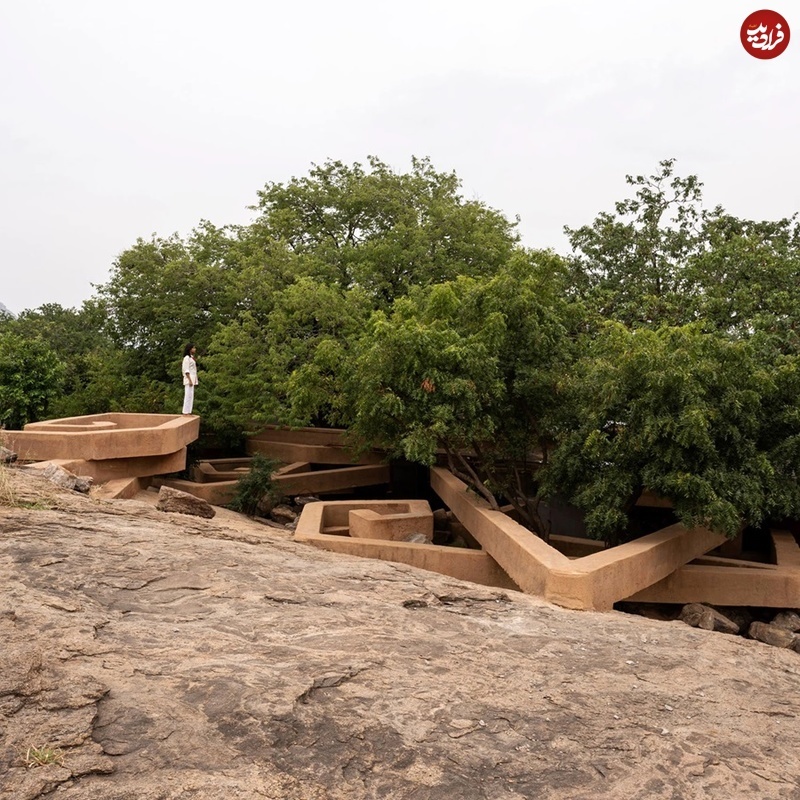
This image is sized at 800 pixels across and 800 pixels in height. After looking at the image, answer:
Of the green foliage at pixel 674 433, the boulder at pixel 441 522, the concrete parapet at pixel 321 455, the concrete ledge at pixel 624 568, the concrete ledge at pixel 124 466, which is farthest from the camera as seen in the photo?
the concrete parapet at pixel 321 455

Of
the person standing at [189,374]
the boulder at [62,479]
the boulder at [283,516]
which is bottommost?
the boulder at [283,516]

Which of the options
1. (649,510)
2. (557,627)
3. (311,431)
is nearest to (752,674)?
(557,627)

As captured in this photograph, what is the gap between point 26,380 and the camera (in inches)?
834

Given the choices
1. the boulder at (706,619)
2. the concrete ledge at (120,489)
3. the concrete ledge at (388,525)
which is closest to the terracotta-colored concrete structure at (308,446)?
the concrete ledge at (388,525)

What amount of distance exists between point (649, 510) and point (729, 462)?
228 inches

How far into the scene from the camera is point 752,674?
5.25m

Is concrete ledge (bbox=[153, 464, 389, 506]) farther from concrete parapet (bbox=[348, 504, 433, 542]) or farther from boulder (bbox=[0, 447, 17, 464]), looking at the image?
concrete parapet (bbox=[348, 504, 433, 542])

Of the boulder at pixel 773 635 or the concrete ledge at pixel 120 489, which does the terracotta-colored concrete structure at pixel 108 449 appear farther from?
the boulder at pixel 773 635

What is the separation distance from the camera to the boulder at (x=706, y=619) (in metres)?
10.4

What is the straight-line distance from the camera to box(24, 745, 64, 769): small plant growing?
9.92ft

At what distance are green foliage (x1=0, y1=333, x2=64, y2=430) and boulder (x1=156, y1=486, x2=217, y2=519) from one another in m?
11.4

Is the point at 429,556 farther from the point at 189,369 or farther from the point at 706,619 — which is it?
the point at 189,369

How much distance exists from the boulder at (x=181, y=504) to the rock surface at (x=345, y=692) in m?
4.49

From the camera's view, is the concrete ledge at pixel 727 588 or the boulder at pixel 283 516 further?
the boulder at pixel 283 516
